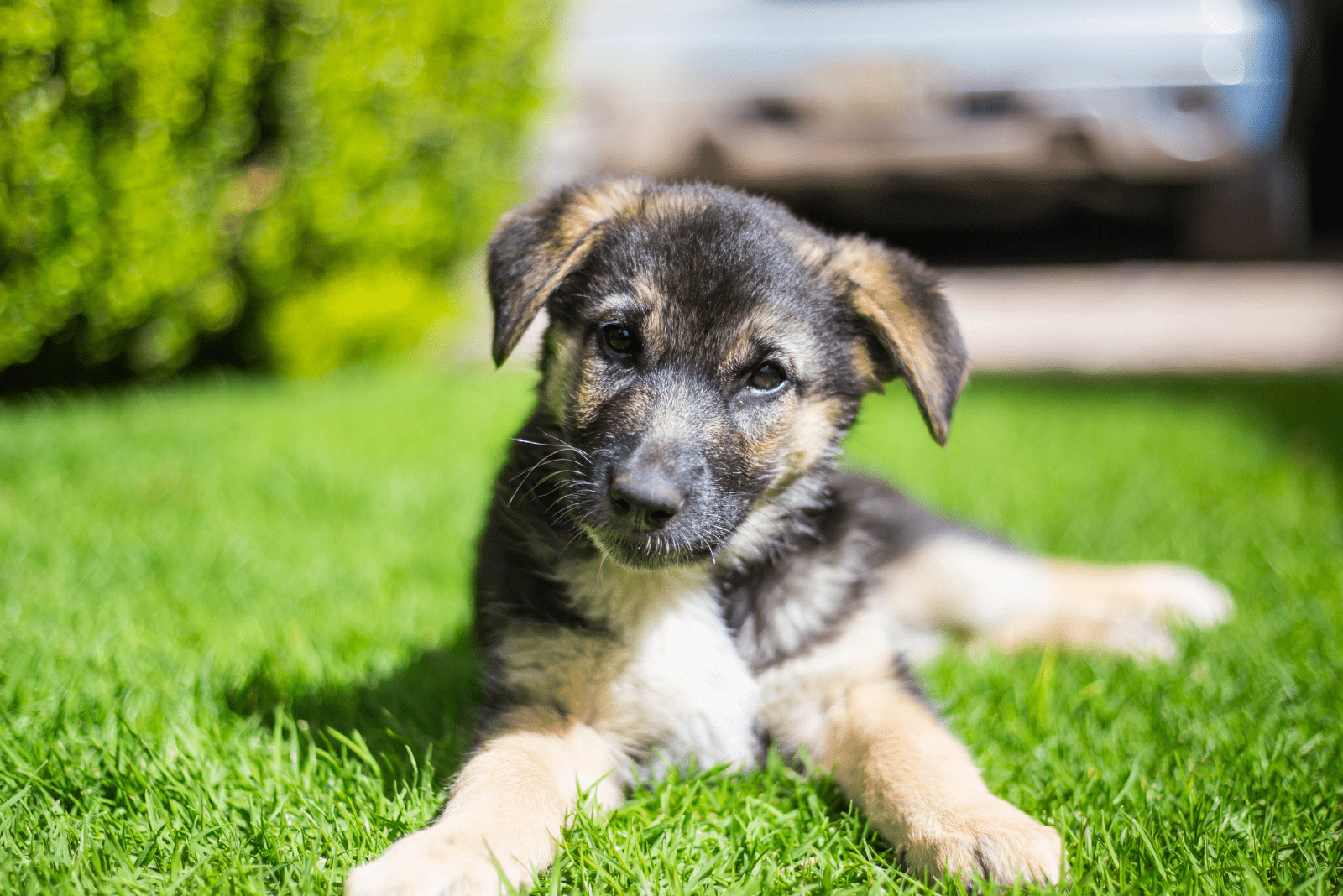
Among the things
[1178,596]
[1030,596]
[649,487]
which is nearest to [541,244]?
[649,487]

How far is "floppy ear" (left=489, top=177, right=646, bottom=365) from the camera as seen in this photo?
8.09ft

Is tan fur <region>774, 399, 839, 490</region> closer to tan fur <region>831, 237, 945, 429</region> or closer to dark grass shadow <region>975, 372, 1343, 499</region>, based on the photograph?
tan fur <region>831, 237, 945, 429</region>

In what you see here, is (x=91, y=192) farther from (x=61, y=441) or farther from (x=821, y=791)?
(x=821, y=791)

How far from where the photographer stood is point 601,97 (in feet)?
31.3

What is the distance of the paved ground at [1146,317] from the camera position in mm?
8109

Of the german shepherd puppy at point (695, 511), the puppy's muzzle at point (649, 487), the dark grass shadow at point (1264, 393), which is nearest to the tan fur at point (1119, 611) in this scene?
the german shepherd puppy at point (695, 511)

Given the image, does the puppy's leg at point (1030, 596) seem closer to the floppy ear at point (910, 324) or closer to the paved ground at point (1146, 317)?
the floppy ear at point (910, 324)

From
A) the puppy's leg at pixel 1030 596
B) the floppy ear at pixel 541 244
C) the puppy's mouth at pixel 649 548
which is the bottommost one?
the puppy's leg at pixel 1030 596

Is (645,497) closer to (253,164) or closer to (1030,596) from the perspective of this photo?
(1030,596)

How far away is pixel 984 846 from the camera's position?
75.0 inches

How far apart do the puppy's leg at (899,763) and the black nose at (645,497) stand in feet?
1.87

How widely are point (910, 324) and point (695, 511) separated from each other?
2.53 ft

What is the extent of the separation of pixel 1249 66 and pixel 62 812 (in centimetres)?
974

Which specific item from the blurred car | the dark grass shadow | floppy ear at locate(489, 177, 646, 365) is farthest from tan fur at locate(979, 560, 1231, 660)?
the blurred car
